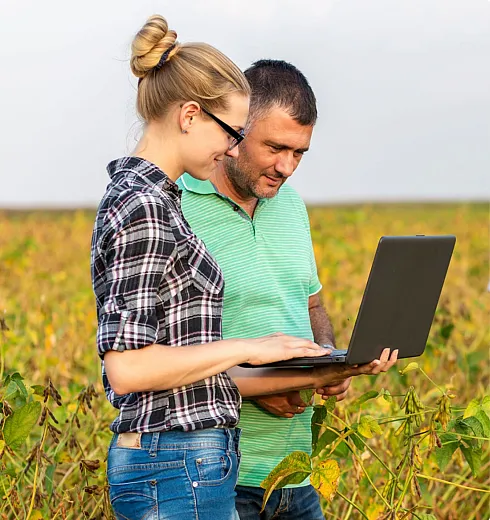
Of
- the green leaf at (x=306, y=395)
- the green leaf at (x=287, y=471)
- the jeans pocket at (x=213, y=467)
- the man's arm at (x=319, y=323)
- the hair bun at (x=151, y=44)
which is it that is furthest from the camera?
the man's arm at (x=319, y=323)

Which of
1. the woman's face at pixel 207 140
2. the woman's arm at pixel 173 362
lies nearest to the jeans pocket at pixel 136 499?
the woman's arm at pixel 173 362

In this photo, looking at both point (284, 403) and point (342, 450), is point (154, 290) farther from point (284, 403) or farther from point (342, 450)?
point (342, 450)

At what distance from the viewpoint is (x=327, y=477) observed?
2107 millimetres

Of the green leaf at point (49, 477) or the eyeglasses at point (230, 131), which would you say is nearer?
the eyeglasses at point (230, 131)

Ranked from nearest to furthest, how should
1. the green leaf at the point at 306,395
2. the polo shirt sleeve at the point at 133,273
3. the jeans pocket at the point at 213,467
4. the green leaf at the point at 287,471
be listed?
the polo shirt sleeve at the point at 133,273 < the jeans pocket at the point at 213,467 < the green leaf at the point at 287,471 < the green leaf at the point at 306,395

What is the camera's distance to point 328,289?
6.77 meters

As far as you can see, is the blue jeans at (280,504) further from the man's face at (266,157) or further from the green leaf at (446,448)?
the man's face at (266,157)

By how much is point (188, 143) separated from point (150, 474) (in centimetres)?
59

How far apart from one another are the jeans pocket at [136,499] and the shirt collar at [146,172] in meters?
0.52

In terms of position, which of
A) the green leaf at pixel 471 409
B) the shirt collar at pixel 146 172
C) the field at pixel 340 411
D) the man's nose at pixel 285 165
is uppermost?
the shirt collar at pixel 146 172

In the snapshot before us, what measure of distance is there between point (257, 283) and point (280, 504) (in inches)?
20.1

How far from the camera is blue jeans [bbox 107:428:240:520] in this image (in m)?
1.78

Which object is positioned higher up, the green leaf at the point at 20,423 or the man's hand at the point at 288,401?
the man's hand at the point at 288,401

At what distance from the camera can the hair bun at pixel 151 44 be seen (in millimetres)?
1940
